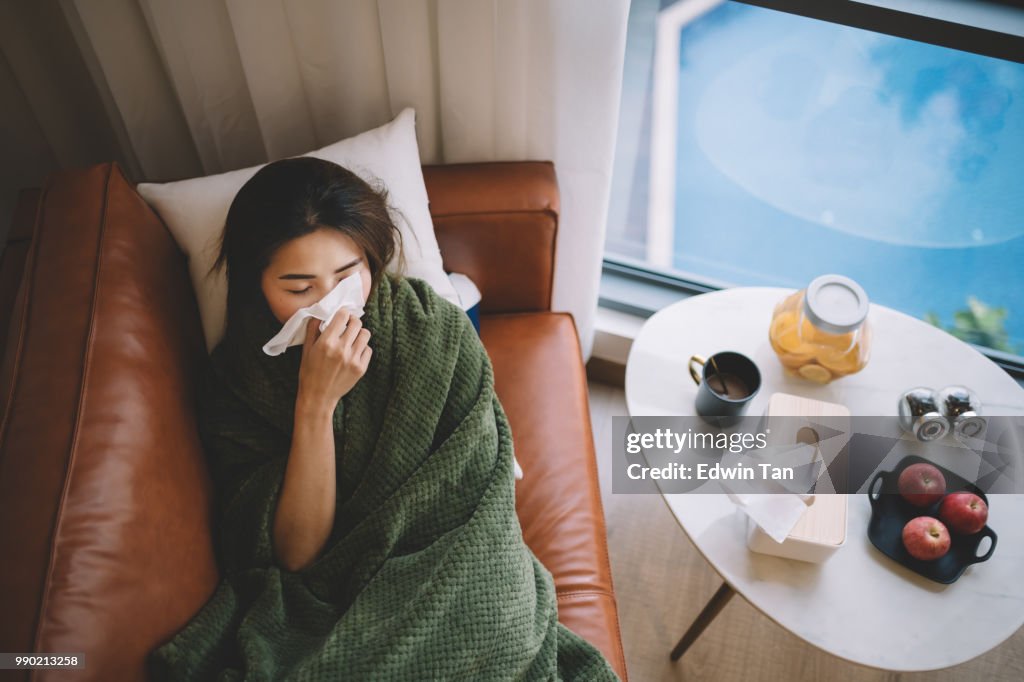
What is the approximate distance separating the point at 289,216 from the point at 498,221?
498 mm

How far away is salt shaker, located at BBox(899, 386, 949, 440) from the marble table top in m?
0.06

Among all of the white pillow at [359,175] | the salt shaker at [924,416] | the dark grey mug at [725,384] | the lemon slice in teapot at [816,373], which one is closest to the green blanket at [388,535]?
the white pillow at [359,175]

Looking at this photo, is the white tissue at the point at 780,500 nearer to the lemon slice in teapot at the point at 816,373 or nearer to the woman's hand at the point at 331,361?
the lemon slice in teapot at the point at 816,373

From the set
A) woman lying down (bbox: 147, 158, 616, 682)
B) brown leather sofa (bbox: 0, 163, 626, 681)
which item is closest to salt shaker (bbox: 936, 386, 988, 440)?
brown leather sofa (bbox: 0, 163, 626, 681)

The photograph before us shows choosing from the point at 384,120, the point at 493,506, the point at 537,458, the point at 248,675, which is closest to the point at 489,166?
the point at 384,120

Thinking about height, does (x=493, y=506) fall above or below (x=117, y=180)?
below

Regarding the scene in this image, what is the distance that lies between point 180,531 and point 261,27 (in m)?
1.02

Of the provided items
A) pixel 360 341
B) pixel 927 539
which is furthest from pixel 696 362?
pixel 360 341

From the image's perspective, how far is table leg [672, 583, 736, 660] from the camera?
1.25 meters

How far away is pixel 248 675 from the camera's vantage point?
2.81 ft

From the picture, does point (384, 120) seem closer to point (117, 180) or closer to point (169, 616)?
point (117, 180)

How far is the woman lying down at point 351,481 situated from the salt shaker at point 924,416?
0.74 m

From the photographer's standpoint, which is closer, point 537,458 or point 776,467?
point 776,467

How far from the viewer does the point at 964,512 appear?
1.06m
